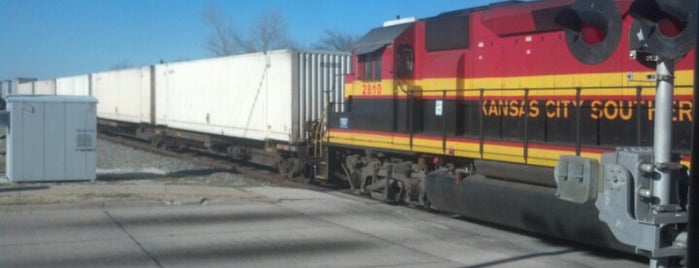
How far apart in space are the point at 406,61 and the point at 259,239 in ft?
17.3

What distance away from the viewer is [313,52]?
19156 mm

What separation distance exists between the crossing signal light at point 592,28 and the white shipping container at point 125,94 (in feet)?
89.2

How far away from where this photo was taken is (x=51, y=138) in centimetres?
1598

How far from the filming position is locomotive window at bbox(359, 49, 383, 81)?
14.4 metres

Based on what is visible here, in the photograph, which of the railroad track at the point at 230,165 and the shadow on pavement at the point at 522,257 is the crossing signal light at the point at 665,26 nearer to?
the shadow on pavement at the point at 522,257

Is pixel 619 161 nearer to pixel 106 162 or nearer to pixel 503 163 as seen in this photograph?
pixel 503 163

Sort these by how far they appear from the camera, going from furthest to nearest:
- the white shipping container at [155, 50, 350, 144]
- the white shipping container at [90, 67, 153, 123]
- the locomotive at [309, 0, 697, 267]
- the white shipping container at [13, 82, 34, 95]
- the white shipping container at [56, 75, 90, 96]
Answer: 1. the white shipping container at [13, 82, 34, 95]
2. the white shipping container at [56, 75, 90, 96]
3. the white shipping container at [90, 67, 153, 123]
4. the white shipping container at [155, 50, 350, 144]
5. the locomotive at [309, 0, 697, 267]

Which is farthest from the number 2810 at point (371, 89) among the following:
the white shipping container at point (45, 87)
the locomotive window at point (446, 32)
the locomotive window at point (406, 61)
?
the white shipping container at point (45, 87)

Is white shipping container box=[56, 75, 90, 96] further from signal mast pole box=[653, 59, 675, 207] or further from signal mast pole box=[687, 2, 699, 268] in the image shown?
signal mast pole box=[687, 2, 699, 268]

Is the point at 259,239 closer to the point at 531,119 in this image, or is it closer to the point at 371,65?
the point at 531,119

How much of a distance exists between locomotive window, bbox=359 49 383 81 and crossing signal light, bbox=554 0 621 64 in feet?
31.3

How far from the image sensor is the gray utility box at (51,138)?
15656 mm

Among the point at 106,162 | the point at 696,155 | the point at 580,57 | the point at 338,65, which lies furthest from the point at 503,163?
the point at 106,162

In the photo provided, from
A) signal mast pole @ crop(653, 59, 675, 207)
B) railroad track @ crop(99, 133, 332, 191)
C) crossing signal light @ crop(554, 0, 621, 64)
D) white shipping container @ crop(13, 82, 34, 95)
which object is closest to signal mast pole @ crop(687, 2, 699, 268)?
signal mast pole @ crop(653, 59, 675, 207)
